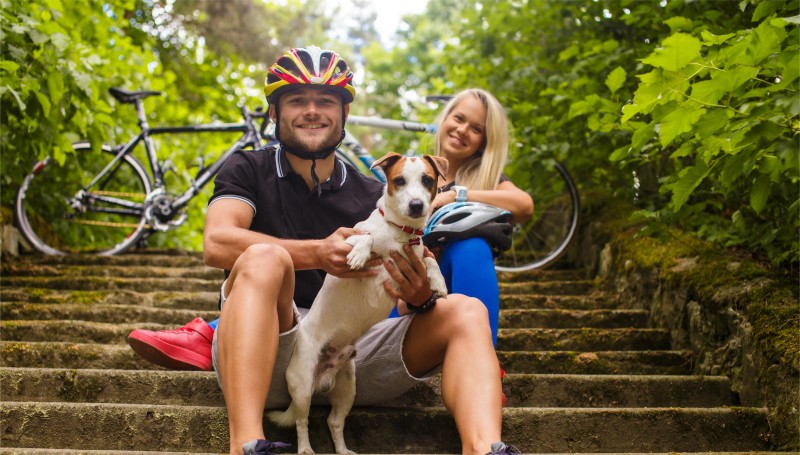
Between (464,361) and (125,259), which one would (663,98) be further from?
(125,259)

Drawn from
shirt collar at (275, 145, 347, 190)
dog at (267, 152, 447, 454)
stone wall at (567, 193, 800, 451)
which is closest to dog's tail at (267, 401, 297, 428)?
dog at (267, 152, 447, 454)

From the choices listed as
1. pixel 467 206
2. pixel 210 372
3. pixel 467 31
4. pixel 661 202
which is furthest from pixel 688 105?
pixel 467 31

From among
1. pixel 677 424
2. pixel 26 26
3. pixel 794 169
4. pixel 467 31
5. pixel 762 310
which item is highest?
pixel 467 31

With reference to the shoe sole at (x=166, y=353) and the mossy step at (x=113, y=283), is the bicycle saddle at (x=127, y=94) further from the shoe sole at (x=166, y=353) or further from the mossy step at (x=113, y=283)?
the shoe sole at (x=166, y=353)

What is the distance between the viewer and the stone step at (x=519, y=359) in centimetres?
317

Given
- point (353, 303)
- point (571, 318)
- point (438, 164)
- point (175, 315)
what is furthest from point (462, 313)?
point (175, 315)

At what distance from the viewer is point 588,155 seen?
4.82 metres

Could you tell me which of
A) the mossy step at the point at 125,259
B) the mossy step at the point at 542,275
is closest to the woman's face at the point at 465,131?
the mossy step at the point at 542,275

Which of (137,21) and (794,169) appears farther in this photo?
(137,21)

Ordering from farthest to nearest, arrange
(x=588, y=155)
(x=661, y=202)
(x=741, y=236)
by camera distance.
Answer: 1. (x=588, y=155)
2. (x=661, y=202)
3. (x=741, y=236)

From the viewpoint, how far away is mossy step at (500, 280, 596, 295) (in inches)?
190

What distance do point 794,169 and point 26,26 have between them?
3.24 m

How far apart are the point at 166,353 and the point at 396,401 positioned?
85 cm

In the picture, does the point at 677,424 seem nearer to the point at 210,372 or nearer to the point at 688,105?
the point at 688,105
